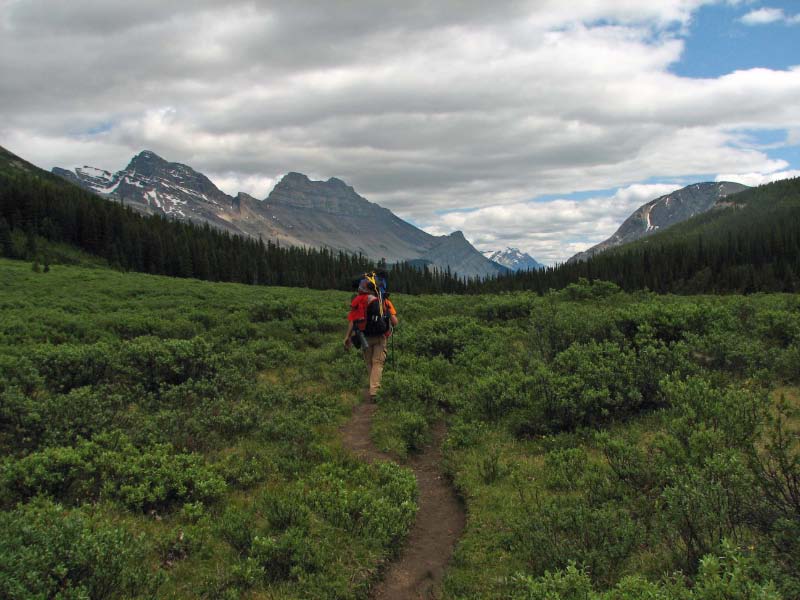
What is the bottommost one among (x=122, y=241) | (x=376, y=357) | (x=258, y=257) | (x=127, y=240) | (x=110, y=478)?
(x=110, y=478)

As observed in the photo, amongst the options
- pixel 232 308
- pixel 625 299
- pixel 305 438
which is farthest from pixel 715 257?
pixel 305 438

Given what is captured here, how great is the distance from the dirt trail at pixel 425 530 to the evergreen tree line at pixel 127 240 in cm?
5510

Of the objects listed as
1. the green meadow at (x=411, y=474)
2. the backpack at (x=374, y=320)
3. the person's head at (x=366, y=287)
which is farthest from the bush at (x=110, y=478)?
the person's head at (x=366, y=287)

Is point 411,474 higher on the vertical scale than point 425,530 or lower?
higher

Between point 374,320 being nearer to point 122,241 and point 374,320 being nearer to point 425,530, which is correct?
point 425,530

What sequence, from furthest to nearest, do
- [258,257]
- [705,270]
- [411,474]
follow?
1. [258,257]
2. [705,270]
3. [411,474]

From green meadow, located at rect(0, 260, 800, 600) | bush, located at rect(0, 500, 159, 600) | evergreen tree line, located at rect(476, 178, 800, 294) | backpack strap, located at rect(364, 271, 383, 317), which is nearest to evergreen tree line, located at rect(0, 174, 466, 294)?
backpack strap, located at rect(364, 271, 383, 317)

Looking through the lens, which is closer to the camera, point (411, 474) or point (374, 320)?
point (411, 474)

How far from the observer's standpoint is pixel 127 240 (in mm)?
85812

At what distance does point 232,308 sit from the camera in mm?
24266

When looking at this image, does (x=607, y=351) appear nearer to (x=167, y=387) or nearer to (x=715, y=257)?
(x=167, y=387)

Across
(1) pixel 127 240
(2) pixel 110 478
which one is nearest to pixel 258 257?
(1) pixel 127 240

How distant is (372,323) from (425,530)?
612 centimetres

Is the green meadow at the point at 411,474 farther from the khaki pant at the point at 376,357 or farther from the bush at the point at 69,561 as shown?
the khaki pant at the point at 376,357
